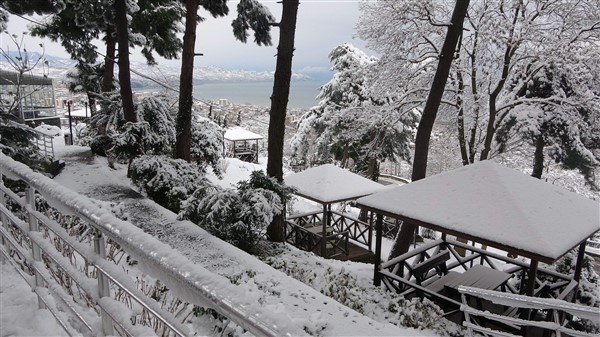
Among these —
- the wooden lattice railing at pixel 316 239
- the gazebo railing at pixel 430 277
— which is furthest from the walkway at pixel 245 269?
the wooden lattice railing at pixel 316 239

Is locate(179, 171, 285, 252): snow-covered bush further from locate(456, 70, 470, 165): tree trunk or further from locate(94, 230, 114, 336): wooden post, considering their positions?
locate(456, 70, 470, 165): tree trunk

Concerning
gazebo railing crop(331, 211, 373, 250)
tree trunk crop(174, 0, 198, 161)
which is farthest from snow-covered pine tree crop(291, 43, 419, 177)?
tree trunk crop(174, 0, 198, 161)

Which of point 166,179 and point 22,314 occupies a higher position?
point 22,314

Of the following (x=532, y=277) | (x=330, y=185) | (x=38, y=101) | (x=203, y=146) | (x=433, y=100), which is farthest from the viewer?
(x=38, y=101)

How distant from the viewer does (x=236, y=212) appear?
23.9 ft

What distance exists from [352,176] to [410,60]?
4.50 meters

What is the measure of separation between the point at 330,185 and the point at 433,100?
3.59 metres

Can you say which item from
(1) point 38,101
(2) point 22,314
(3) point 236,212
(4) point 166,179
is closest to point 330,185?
(3) point 236,212

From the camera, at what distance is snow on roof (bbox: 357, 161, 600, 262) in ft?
18.8

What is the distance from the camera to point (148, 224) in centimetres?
720

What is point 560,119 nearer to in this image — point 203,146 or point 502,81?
point 502,81

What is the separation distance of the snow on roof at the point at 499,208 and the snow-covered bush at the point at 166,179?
13.0 ft

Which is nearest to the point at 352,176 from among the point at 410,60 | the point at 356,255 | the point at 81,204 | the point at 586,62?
the point at 356,255

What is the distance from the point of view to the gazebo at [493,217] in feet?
18.9
